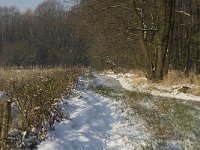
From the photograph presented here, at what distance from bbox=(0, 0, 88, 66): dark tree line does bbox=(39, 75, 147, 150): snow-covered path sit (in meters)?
60.1

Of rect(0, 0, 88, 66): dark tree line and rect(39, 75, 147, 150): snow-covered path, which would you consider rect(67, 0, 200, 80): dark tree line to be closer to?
rect(39, 75, 147, 150): snow-covered path

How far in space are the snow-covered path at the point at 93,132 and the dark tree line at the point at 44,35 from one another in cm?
6008

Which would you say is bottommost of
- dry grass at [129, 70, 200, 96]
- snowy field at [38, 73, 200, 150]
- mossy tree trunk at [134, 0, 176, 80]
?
dry grass at [129, 70, 200, 96]

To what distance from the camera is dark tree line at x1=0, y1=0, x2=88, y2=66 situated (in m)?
83.6

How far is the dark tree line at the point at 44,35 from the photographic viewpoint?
8362 centimetres

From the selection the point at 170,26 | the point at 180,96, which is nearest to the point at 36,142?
the point at 180,96

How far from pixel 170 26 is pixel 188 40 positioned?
A: 7.14 metres

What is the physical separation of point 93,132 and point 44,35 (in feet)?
284

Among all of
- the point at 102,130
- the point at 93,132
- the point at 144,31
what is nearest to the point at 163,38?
the point at 144,31

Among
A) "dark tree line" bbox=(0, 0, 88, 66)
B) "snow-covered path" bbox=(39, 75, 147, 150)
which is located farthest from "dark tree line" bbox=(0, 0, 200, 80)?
"dark tree line" bbox=(0, 0, 88, 66)

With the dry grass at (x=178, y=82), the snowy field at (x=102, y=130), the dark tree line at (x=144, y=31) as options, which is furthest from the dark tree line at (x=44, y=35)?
the snowy field at (x=102, y=130)

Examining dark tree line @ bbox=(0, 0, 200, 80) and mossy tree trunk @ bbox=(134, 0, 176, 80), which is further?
dark tree line @ bbox=(0, 0, 200, 80)

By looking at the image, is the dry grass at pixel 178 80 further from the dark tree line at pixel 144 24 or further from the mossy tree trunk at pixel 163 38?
the dark tree line at pixel 144 24

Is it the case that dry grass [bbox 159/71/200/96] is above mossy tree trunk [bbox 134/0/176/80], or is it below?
below
